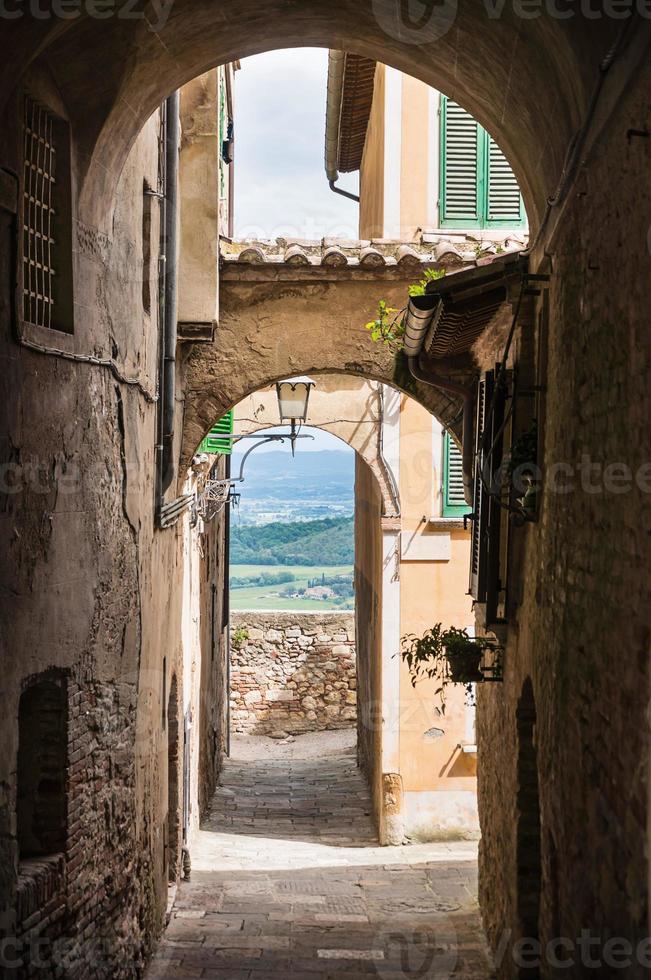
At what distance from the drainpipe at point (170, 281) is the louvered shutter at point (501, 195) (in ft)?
14.9

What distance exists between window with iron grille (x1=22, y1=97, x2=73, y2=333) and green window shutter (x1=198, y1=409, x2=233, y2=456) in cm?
582

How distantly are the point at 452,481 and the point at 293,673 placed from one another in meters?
9.04

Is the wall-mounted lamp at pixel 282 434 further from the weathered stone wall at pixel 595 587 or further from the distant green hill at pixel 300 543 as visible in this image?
the distant green hill at pixel 300 543

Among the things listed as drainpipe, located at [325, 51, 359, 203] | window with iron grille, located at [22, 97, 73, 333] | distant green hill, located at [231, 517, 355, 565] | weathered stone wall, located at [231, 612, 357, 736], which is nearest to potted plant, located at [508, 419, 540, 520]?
window with iron grille, located at [22, 97, 73, 333]

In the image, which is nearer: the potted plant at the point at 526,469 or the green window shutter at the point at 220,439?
the potted plant at the point at 526,469

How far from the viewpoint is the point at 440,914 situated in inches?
A: 386

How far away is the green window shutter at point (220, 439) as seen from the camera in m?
12.2

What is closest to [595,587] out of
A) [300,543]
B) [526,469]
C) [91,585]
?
[526,469]

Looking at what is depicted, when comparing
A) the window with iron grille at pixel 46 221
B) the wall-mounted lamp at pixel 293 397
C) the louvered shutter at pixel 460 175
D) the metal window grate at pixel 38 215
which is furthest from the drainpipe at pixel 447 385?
the louvered shutter at pixel 460 175

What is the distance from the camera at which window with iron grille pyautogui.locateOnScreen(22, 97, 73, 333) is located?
5.83m

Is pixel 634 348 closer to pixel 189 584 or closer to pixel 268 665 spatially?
pixel 189 584

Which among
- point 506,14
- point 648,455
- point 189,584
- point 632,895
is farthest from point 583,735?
point 189,584

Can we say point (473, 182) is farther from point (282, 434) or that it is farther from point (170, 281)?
point (170, 281)

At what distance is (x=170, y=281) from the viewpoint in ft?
30.0
